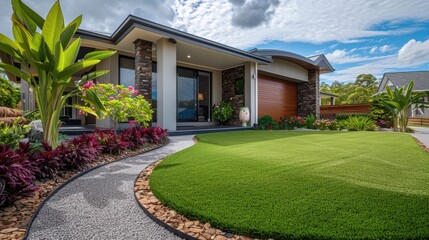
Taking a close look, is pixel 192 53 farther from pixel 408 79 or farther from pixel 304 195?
pixel 408 79

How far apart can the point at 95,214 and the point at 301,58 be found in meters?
12.4

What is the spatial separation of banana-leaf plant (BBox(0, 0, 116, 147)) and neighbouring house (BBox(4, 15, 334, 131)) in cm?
317

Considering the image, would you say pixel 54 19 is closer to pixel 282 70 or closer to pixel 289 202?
pixel 289 202

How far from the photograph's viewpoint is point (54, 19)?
2.97 metres

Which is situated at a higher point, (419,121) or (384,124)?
(419,121)

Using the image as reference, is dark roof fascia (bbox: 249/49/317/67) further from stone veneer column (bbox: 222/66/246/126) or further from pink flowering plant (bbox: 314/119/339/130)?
pink flowering plant (bbox: 314/119/339/130)

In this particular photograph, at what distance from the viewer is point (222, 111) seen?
10516 millimetres

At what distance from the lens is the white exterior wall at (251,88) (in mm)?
9977

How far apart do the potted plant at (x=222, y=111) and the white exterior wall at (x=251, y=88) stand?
97 centimetres

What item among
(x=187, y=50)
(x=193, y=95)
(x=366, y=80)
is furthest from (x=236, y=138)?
(x=366, y=80)

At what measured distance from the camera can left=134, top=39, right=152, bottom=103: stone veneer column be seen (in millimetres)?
7125

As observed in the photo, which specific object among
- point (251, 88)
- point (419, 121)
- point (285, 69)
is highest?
point (285, 69)

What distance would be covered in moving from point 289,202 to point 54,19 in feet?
12.5

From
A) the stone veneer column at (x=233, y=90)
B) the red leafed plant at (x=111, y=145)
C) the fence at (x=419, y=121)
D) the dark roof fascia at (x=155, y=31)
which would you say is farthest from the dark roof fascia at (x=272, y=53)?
the fence at (x=419, y=121)
